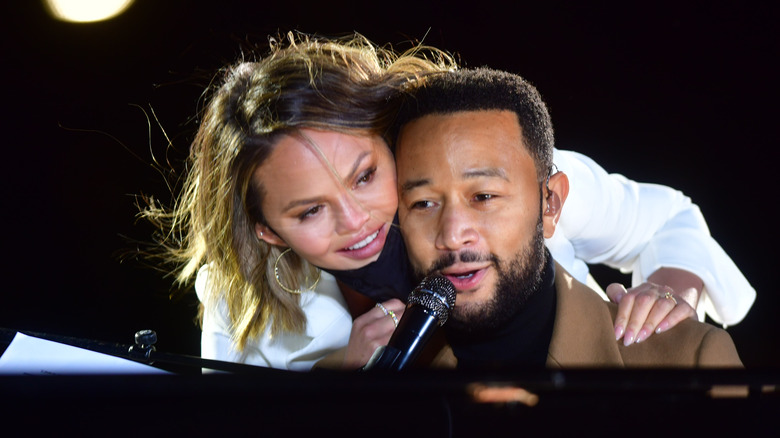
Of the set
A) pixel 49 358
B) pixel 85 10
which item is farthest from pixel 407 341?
pixel 85 10

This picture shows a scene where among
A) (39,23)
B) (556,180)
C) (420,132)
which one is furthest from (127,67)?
(556,180)

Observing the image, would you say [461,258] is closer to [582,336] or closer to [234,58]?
[582,336]

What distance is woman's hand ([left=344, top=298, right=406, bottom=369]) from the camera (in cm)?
98

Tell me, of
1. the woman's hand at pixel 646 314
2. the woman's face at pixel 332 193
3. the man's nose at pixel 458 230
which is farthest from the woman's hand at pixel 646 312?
the woman's face at pixel 332 193

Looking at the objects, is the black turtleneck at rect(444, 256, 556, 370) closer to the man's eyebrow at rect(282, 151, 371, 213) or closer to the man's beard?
the man's beard

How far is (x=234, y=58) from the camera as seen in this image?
49.7 inches

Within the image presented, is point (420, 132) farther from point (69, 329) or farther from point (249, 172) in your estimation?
point (69, 329)

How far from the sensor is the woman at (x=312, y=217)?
0.99m

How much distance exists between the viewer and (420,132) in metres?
0.91

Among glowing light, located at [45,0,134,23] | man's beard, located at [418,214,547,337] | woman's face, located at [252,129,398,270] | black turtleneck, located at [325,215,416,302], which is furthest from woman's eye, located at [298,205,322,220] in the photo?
glowing light, located at [45,0,134,23]

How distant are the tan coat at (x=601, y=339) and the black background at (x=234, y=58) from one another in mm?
A: 360

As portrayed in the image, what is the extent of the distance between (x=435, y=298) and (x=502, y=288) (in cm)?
16

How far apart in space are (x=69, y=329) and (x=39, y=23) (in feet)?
2.09

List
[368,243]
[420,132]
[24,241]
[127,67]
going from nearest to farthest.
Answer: [420,132] < [368,243] < [127,67] < [24,241]
